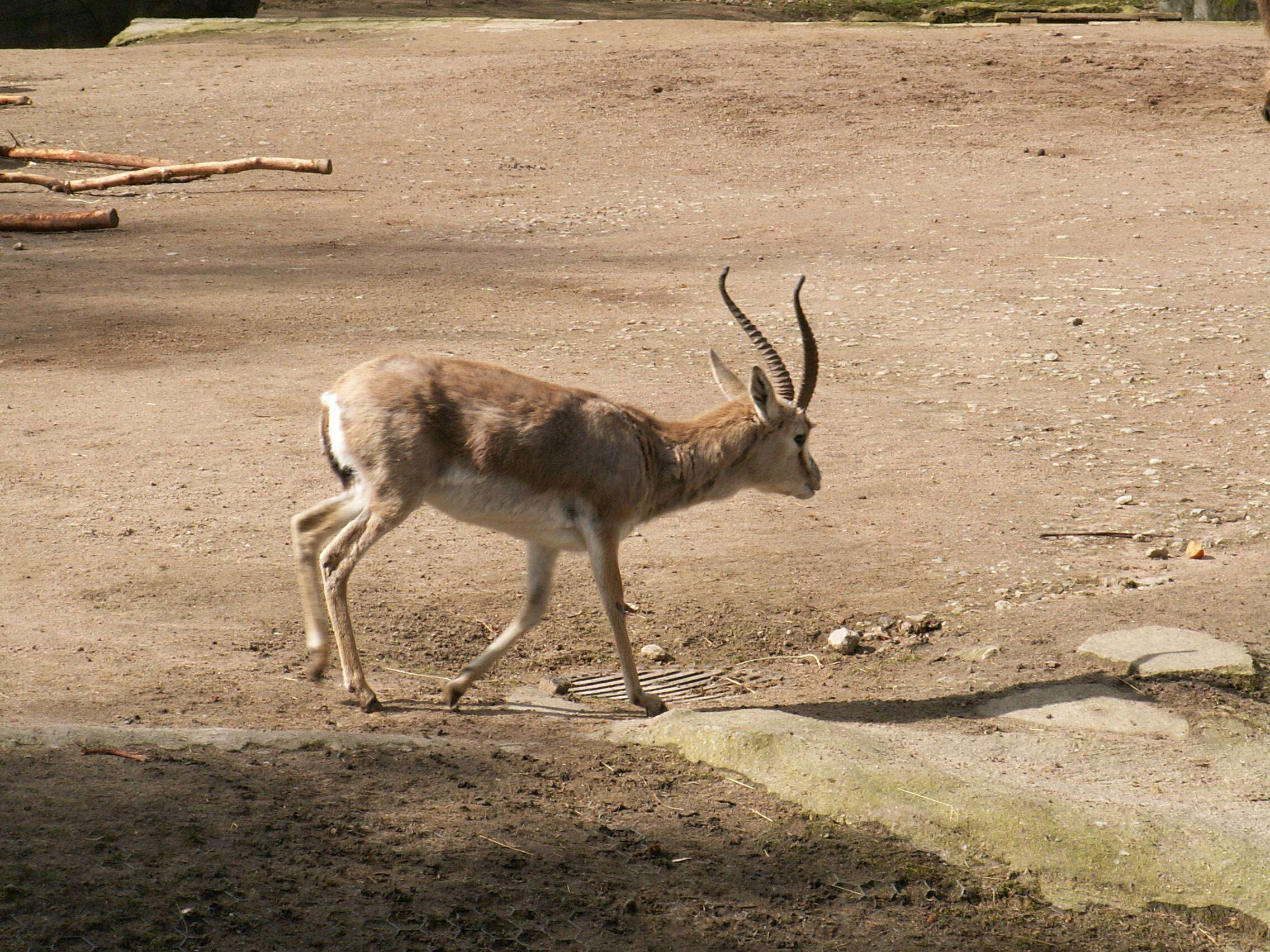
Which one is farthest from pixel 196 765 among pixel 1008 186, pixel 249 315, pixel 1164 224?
pixel 1008 186

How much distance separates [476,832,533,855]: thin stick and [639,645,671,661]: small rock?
211cm

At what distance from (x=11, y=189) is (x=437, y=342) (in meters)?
6.63

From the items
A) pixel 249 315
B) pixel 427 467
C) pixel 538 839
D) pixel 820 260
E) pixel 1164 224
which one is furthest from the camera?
pixel 1164 224

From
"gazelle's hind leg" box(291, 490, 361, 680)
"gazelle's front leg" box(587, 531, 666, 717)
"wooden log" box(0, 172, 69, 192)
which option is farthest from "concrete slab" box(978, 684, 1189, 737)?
"wooden log" box(0, 172, 69, 192)

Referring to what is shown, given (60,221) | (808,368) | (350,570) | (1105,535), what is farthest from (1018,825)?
(60,221)

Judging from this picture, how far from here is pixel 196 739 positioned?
4051 millimetres

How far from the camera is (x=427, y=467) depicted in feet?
16.3

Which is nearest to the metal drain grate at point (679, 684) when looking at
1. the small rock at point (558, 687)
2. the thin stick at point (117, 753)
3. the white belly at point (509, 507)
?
the small rock at point (558, 687)

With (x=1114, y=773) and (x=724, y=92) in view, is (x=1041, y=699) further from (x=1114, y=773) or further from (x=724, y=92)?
(x=724, y=92)

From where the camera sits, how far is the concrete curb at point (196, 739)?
3.91m

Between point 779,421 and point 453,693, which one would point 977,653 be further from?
point 453,693

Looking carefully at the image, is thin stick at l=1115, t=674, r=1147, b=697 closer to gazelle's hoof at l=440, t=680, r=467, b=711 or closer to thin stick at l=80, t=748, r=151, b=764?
gazelle's hoof at l=440, t=680, r=467, b=711

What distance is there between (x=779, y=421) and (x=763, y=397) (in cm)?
16

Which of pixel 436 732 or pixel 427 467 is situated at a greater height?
pixel 427 467
